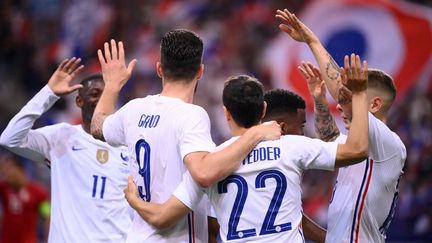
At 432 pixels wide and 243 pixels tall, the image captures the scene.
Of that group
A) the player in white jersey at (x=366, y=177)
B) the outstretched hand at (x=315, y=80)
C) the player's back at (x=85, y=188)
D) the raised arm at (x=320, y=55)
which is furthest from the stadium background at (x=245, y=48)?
the raised arm at (x=320, y=55)

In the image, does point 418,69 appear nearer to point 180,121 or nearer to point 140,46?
point 140,46

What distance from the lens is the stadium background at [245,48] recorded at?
13359 millimetres

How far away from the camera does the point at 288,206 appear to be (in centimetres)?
582

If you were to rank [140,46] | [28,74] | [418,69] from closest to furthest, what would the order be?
[418,69] → [140,46] → [28,74]

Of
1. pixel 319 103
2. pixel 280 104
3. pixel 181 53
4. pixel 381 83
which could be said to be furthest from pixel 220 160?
pixel 319 103

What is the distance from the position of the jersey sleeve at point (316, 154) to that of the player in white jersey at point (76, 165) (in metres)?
2.52

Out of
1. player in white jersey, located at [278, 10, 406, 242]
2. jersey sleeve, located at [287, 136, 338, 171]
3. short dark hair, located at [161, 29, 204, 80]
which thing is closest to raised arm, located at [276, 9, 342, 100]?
player in white jersey, located at [278, 10, 406, 242]

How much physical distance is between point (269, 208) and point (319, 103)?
151cm

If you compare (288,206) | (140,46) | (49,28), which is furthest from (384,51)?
(288,206)

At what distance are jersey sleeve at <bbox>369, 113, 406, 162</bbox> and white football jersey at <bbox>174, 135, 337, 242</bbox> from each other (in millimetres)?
448

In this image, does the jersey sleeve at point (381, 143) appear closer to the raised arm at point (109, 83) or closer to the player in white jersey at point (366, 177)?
the player in white jersey at point (366, 177)

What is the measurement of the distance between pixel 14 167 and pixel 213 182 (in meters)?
7.26

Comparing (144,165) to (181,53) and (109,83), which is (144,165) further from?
(109,83)

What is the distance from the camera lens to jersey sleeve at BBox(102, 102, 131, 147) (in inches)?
248
